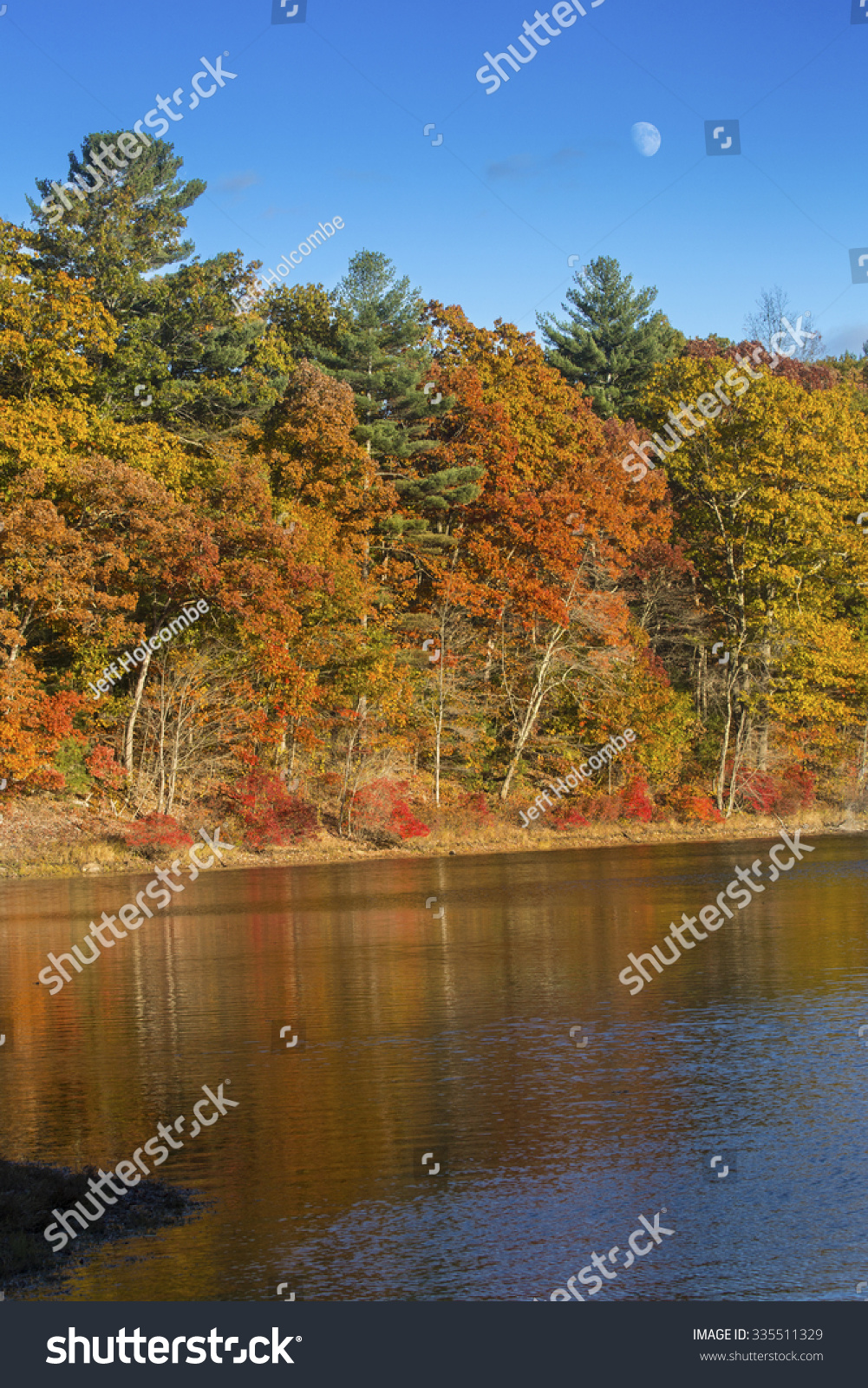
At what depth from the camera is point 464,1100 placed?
1183 centimetres

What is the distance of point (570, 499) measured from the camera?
5191 centimetres

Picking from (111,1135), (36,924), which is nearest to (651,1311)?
(111,1135)

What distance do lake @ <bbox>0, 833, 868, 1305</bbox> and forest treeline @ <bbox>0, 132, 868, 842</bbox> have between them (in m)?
18.4

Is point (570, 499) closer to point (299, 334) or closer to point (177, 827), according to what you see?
point (299, 334)

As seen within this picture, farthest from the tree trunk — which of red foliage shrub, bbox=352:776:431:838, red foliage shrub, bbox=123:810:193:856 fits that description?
red foliage shrub, bbox=352:776:431:838

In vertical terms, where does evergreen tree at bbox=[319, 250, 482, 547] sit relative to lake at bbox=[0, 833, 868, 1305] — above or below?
above

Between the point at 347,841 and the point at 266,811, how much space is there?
126 inches

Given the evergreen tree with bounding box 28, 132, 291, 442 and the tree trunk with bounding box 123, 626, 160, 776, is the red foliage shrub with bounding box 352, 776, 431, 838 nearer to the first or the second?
the tree trunk with bounding box 123, 626, 160, 776

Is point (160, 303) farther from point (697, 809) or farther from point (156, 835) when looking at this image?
point (697, 809)

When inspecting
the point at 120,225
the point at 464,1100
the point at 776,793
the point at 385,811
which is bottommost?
the point at 464,1100

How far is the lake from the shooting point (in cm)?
805

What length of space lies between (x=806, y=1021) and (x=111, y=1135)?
25.5 ft

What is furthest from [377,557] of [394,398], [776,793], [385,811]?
[776,793]

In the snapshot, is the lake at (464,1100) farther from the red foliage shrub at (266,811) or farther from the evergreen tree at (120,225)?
the evergreen tree at (120,225)
